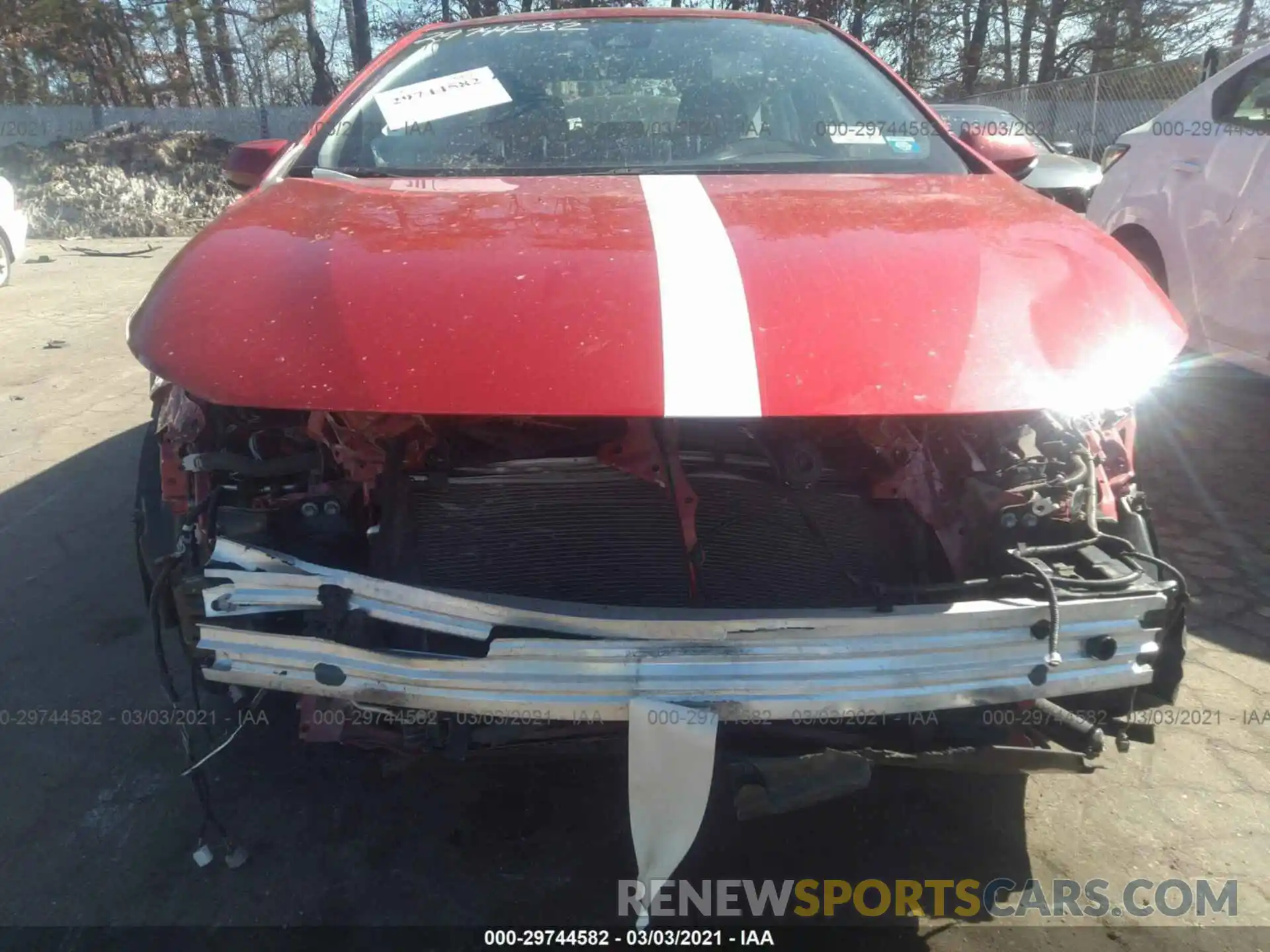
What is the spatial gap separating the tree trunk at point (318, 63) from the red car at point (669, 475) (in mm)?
19687

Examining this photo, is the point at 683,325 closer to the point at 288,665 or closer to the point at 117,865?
the point at 288,665

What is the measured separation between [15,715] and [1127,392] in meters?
2.70

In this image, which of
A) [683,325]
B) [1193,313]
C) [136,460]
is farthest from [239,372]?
[1193,313]

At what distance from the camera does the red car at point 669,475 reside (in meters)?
1.49

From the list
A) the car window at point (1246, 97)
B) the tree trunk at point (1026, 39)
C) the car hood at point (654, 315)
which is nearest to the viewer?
the car hood at point (654, 315)

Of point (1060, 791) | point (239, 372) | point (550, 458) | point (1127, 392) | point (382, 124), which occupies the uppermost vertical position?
point (382, 124)

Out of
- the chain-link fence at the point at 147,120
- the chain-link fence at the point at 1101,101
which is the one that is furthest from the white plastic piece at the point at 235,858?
the chain-link fence at the point at 147,120

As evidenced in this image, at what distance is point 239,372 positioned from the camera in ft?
4.93

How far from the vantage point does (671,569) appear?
1832 millimetres

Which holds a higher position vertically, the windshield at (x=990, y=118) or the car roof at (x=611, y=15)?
the car roof at (x=611, y=15)

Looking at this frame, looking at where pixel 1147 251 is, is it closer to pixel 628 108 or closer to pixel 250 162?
pixel 628 108

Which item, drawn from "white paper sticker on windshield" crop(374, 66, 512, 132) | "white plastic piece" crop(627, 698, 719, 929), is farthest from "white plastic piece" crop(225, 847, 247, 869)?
"white paper sticker on windshield" crop(374, 66, 512, 132)

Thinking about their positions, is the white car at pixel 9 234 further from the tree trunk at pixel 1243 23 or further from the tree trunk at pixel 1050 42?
the tree trunk at pixel 1243 23

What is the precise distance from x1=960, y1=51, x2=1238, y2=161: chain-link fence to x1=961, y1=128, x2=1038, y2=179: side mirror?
11450 mm
